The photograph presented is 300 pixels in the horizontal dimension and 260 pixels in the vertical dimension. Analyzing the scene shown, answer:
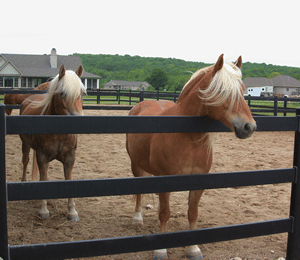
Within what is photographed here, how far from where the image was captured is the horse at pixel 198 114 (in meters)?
2.14

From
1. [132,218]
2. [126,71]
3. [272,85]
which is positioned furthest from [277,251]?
[126,71]

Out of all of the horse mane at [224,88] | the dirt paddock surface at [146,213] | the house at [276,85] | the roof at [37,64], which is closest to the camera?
the horse mane at [224,88]

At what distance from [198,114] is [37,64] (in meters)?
48.2

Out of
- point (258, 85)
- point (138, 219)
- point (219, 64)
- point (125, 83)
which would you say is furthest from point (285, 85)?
point (219, 64)

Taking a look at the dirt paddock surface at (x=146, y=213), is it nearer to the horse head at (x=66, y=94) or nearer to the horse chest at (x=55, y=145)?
the horse chest at (x=55, y=145)

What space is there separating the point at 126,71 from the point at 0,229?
372ft

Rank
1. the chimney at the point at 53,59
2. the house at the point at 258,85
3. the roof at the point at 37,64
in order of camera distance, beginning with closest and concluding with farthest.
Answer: the roof at the point at 37,64
the chimney at the point at 53,59
the house at the point at 258,85

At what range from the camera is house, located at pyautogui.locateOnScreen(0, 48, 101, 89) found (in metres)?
42.6

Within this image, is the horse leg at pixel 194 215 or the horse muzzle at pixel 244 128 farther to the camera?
the horse leg at pixel 194 215

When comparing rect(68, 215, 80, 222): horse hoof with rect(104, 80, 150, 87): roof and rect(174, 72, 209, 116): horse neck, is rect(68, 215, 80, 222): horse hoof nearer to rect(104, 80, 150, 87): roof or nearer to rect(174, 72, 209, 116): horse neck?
rect(174, 72, 209, 116): horse neck

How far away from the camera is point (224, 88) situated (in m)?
2.16

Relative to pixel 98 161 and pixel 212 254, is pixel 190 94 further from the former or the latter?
pixel 98 161

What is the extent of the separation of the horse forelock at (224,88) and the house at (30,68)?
4260 cm

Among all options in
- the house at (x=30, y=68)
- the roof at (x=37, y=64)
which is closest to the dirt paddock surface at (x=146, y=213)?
the house at (x=30, y=68)
